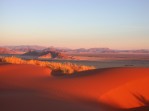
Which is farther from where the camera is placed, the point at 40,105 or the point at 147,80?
the point at 147,80

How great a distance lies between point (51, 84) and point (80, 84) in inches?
41.8

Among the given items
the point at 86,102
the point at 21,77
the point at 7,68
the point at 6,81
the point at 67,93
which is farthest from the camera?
the point at 7,68

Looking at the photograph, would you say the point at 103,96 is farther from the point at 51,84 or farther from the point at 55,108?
the point at 55,108

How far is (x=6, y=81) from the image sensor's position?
12.1 m

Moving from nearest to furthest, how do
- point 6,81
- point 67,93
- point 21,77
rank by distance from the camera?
point 67,93 < point 6,81 < point 21,77

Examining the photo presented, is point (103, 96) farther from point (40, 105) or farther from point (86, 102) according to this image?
point (40, 105)

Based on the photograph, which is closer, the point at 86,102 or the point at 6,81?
the point at 86,102

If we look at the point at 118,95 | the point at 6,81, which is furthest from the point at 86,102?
the point at 6,81

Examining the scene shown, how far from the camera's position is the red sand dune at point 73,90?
8.05m

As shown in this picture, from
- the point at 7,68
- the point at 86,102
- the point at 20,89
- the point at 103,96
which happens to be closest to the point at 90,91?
the point at 103,96

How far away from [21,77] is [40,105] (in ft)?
17.4

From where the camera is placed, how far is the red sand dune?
26.4ft

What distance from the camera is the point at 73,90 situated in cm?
1060

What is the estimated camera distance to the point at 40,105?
786 cm
